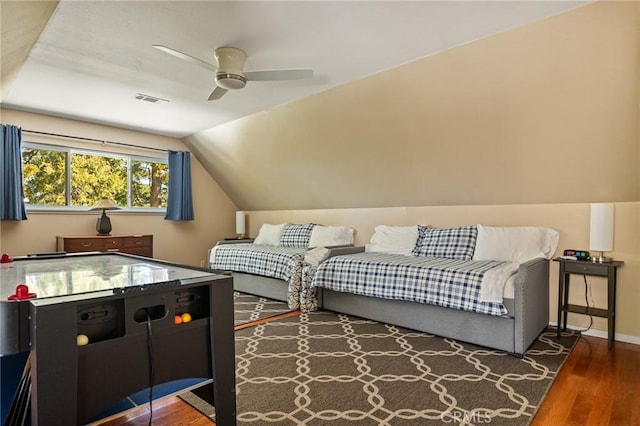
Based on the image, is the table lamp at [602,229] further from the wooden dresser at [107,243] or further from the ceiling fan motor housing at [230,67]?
the wooden dresser at [107,243]

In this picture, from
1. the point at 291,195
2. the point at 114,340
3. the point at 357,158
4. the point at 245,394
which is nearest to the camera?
the point at 114,340

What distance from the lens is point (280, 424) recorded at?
5.62ft

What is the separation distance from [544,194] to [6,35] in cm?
417

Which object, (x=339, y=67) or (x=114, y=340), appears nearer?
(x=114, y=340)

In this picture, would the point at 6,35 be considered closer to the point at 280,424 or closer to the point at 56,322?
the point at 56,322

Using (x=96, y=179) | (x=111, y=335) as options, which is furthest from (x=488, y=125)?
(x=96, y=179)

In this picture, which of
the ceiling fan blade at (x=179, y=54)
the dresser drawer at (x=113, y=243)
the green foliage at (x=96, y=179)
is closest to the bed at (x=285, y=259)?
the dresser drawer at (x=113, y=243)

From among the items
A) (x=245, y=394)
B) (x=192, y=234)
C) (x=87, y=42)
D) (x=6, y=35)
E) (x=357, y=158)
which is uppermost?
(x=87, y=42)

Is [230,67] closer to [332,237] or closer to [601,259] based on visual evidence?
[332,237]

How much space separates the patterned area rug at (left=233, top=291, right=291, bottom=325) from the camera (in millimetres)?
3504

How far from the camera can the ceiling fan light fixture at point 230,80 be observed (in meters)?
2.56

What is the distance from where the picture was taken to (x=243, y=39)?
249 centimetres

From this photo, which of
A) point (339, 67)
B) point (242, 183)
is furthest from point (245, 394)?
point (242, 183)

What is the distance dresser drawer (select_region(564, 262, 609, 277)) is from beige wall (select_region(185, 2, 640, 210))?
0.66 meters
